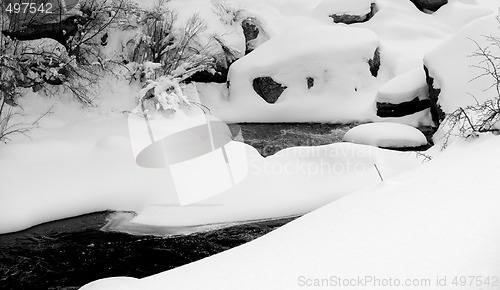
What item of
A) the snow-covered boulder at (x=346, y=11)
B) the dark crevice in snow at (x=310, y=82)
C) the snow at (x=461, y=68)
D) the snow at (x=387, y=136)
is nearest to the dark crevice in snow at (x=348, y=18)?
the snow-covered boulder at (x=346, y=11)

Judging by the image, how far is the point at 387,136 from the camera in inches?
424

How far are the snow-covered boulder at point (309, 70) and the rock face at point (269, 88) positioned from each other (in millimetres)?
39

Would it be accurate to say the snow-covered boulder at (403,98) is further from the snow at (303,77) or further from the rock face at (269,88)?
the rock face at (269,88)

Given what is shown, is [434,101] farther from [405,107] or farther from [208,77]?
[208,77]

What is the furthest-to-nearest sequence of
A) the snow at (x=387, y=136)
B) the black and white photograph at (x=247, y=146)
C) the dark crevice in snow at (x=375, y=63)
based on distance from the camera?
the dark crevice in snow at (x=375, y=63)
the snow at (x=387, y=136)
the black and white photograph at (x=247, y=146)

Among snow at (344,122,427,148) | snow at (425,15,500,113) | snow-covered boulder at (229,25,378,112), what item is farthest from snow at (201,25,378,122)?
snow at (344,122,427,148)

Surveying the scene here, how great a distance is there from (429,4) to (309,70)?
7.29 metres

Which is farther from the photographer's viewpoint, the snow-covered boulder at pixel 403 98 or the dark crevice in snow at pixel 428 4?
the dark crevice in snow at pixel 428 4

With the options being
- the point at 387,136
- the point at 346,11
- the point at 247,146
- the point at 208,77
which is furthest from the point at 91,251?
the point at 346,11

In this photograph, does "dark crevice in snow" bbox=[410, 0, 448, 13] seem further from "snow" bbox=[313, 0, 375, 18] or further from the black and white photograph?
"snow" bbox=[313, 0, 375, 18]

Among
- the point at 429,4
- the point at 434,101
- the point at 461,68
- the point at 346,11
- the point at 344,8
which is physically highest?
the point at 344,8

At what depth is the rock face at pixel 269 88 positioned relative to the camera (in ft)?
46.2

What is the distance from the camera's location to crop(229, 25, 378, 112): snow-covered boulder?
14.0 metres

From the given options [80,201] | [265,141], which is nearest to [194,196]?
[80,201]
